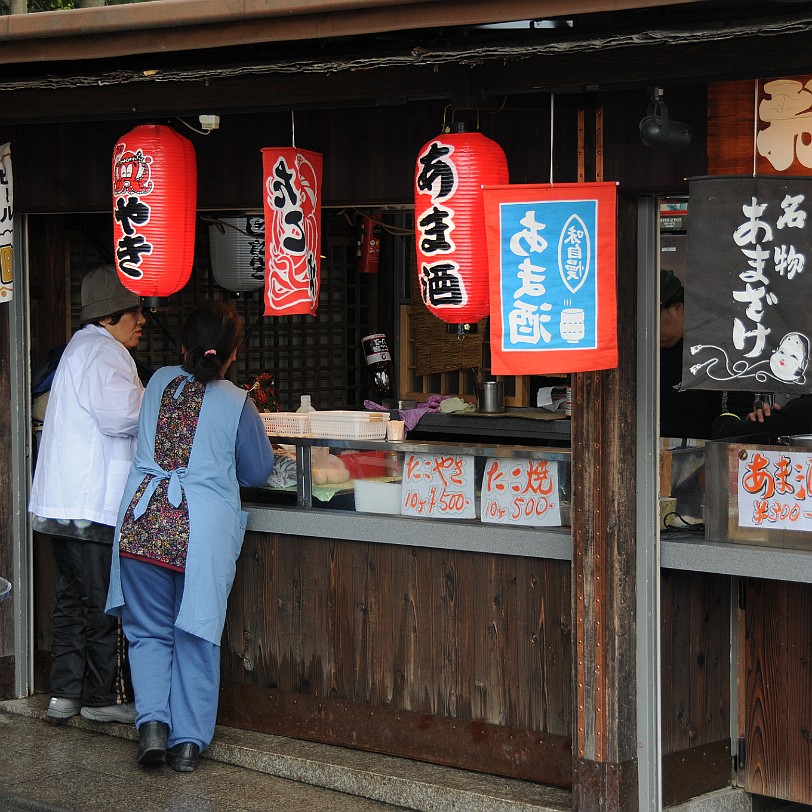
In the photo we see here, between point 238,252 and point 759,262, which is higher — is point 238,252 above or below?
above

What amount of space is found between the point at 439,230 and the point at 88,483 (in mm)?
2924

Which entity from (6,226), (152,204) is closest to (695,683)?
(152,204)

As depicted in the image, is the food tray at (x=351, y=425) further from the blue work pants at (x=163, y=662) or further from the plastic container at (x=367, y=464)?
the blue work pants at (x=163, y=662)

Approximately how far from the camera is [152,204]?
6129mm

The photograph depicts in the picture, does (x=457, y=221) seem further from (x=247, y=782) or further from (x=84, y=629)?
(x=84, y=629)

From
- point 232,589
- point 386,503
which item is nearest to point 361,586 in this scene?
point 386,503

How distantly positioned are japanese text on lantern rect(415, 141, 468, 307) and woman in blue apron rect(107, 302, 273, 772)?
1.70 m

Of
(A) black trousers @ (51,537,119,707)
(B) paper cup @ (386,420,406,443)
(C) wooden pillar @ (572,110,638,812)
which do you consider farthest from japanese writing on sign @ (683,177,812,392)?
(A) black trousers @ (51,537,119,707)

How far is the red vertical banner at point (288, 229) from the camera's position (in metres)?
6.01

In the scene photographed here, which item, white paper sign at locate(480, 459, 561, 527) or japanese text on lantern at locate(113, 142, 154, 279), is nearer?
white paper sign at locate(480, 459, 561, 527)

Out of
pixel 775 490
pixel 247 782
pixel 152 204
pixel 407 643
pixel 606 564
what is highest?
→ pixel 152 204

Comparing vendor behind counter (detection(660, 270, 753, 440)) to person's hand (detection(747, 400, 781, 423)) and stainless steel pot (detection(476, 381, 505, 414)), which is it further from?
stainless steel pot (detection(476, 381, 505, 414))

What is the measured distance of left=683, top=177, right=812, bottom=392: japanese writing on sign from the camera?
479cm

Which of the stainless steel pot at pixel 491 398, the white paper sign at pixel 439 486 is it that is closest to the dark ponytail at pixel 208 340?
the white paper sign at pixel 439 486
